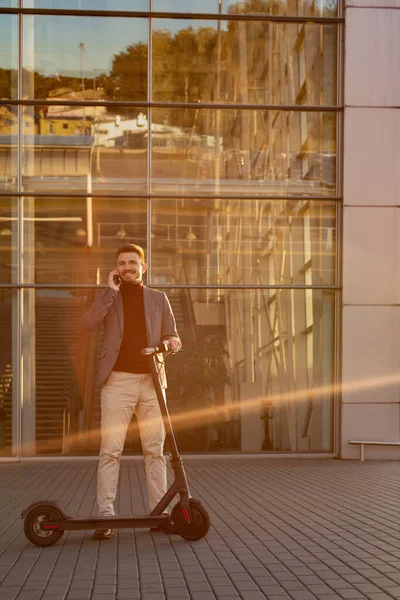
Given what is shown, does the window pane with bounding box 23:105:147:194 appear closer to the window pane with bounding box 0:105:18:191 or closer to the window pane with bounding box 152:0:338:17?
the window pane with bounding box 0:105:18:191

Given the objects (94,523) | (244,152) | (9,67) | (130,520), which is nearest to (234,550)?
(130,520)

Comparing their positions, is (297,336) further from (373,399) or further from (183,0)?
(183,0)

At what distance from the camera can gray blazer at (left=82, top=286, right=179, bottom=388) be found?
7668mm

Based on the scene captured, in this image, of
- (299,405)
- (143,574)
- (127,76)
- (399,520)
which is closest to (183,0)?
(127,76)

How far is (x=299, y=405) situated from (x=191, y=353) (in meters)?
1.63

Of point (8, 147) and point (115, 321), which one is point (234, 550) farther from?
point (8, 147)

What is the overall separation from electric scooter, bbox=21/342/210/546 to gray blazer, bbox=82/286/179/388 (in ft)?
1.47

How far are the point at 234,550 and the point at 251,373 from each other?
753 centimetres

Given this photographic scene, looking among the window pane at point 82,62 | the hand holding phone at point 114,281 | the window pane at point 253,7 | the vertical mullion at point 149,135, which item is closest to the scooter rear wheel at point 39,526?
the hand holding phone at point 114,281

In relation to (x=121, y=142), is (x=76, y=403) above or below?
below

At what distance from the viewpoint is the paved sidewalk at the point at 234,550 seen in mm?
5828

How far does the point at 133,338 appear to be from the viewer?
7.79m

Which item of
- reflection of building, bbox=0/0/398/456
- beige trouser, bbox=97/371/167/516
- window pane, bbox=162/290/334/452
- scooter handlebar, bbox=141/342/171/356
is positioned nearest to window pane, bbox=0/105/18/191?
reflection of building, bbox=0/0/398/456

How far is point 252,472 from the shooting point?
41.6 feet
